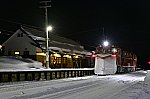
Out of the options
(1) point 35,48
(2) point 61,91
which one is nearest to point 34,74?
(2) point 61,91

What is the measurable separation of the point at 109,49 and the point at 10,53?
3014 cm

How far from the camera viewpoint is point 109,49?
128ft

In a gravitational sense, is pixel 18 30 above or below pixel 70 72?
above

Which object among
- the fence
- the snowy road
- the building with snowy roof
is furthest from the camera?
the building with snowy roof

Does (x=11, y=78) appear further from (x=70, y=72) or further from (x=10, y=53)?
(x=10, y=53)

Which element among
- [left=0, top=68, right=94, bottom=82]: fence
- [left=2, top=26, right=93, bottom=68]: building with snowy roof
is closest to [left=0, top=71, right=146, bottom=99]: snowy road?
[left=0, top=68, right=94, bottom=82]: fence

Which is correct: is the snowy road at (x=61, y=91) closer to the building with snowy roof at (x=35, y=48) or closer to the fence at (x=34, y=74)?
the fence at (x=34, y=74)

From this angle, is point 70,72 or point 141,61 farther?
point 141,61

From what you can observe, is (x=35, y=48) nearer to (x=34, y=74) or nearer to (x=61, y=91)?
(x=34, y=74)

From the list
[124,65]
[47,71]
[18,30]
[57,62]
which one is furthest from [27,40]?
[47,71]

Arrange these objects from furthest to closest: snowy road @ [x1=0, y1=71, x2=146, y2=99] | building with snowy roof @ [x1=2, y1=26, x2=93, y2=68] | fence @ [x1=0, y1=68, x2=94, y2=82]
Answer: building with snowy roof @ [x1=2, y1=26, x2=93, y2=68]
fence @ [x1=0, y1=68, x2=94, y2=82]
snowy road @ [x1=0, y1=71, x2=146, y2=99]

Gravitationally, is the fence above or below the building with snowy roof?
below

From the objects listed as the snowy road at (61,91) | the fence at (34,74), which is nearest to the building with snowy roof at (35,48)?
the fence at (34,74)

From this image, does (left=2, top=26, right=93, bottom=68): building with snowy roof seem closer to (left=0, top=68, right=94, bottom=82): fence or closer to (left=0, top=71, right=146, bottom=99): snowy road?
(left=0, top=68, right=94, bottom=82): fence
